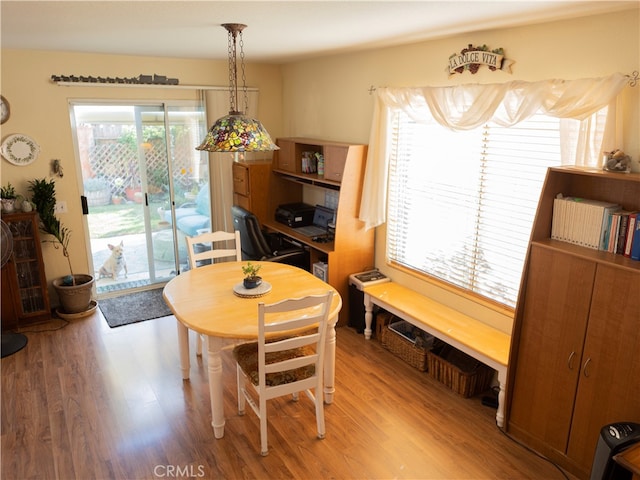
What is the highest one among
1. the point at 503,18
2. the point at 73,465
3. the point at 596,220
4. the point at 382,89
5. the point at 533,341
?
the point at 503,18

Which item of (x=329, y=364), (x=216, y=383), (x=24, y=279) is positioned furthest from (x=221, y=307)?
(x=24, y=279)

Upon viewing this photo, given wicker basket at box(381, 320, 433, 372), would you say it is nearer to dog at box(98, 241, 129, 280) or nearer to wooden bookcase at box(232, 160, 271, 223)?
wooden bookcase at box(232, 160, 271, 223)

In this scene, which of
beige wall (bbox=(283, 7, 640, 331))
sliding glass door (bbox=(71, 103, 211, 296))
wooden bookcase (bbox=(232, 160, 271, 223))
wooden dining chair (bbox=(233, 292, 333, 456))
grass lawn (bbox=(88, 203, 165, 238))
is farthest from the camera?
wooden bookcase (bbox=(232, 160, 271, 223))

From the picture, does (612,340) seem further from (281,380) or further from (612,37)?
(281,380)

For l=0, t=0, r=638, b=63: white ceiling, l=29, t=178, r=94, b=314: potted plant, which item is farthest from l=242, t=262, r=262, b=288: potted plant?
l=29, t=178, r=94, b=314: potted plant

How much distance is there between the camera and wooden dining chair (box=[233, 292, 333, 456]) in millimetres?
2605

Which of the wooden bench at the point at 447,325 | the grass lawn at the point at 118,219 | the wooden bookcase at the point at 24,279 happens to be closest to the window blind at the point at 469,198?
the wooden bench at the point at 447,325

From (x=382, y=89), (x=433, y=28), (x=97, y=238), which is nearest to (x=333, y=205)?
(x=382, y=89)

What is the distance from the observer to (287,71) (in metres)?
5.57

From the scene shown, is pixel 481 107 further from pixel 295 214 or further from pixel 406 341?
pixel 295 214

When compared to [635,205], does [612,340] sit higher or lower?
lower

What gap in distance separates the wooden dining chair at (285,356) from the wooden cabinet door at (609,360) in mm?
1397

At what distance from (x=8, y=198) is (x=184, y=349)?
2297 millimetres

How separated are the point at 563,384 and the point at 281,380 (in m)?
1.60
